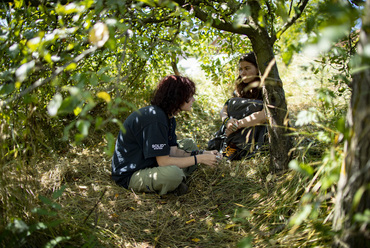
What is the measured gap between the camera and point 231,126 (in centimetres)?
301

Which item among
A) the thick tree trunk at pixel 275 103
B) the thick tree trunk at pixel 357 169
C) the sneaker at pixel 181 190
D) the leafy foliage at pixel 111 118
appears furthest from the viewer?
the sneaker at pixel 181 190

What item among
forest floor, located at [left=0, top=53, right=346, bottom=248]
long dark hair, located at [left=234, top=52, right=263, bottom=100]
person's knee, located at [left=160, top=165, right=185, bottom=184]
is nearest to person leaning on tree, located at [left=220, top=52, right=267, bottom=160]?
long dark hair, located at [left=234, top=52, right=263, bottom=100]

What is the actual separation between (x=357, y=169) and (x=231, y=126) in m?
1.99

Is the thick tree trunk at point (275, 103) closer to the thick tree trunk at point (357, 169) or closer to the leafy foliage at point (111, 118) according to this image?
the leafy foliage at point (111, 118)

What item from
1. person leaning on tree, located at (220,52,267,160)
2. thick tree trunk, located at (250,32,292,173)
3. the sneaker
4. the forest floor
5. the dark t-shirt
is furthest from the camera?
person leaning on tree, located at (220,52,267,160)

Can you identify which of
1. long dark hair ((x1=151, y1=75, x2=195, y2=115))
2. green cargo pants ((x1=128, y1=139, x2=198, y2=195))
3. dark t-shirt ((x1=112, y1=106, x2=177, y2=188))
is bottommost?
green cargo pants ((x1=128, y1=139, x2=198, y2=195))

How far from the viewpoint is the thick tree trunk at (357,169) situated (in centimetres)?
96

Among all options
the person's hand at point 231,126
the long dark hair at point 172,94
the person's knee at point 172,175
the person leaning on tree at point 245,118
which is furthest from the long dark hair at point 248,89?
the person's knee at point 172,175

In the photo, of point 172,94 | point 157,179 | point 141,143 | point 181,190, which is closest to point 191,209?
point 181,190

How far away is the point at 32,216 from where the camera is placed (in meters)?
1.56

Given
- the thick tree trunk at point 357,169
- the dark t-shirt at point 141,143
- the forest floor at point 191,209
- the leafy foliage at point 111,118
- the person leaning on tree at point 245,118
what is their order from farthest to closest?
the person leaning on tree at point 245,118, the dark t-shirt at point 141,143, the forest floor at point 191,209, the leafy foliage at point 111,118, the thick tree trunk at point 357,169

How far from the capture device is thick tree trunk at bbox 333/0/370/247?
37.7 inches

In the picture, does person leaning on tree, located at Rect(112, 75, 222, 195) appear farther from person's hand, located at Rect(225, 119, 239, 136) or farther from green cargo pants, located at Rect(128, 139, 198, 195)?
person's hand, located at Rect(225, 119, 239, 136)

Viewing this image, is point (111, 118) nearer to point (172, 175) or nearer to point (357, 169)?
point (357, 169)
